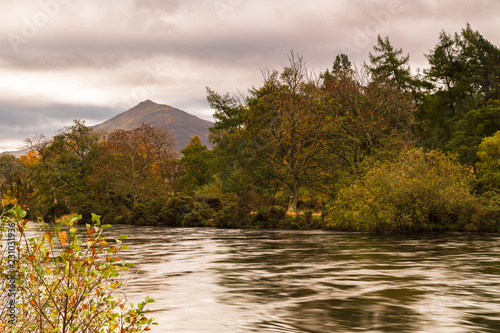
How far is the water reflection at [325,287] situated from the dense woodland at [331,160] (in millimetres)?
7583

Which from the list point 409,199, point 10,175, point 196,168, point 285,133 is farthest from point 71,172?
point 409,199

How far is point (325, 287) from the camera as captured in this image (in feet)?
44.8

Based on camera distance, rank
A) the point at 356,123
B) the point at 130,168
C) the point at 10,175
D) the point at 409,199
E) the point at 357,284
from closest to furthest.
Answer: the point at 357,284 < the point at 409,199 < the point at 356,123 < the point at 130,168 < the point at 10,175

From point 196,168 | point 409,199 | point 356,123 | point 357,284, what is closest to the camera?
point 357,284

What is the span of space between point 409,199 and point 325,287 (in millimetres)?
20266

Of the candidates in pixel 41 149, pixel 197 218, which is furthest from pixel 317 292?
pixel 41 149

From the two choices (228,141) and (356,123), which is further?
(228,141)

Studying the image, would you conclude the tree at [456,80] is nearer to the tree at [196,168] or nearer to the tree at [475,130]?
the tree at [475,130]

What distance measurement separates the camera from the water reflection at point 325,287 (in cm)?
970

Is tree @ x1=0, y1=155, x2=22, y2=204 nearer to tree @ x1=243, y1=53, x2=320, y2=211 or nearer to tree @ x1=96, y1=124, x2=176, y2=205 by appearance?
tree @ x1=96, y1=124, x2=176, y2=205

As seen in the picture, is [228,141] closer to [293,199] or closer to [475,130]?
[293,199]

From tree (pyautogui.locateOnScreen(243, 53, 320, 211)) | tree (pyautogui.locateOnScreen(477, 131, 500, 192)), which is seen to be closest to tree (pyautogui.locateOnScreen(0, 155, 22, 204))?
tree (pyautogui.locateOnScreen(243, 53, 320, 211))

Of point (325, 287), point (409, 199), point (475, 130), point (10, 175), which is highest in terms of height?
point (475, 130)

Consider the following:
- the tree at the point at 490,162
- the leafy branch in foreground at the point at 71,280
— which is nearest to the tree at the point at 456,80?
the tree at the point at 490,162
